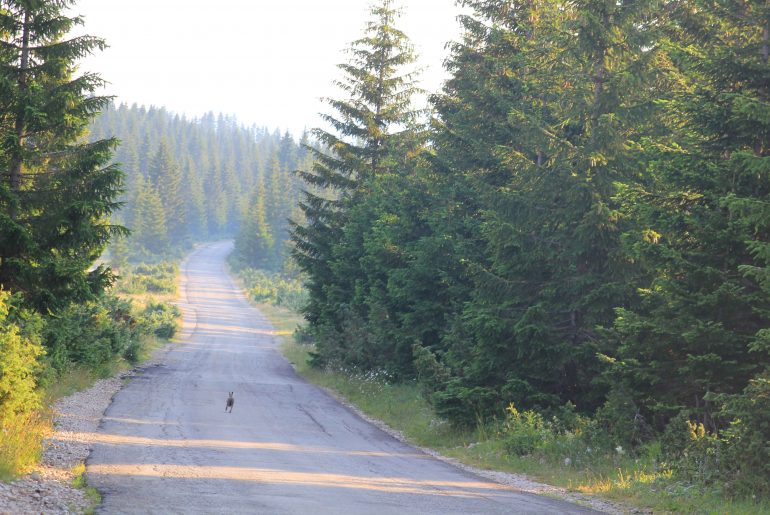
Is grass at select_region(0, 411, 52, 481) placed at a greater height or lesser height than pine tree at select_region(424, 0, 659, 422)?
lesser

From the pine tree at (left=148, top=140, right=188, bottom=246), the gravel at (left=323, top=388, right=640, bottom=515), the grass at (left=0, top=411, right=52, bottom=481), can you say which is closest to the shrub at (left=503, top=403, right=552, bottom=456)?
the gravel at (left=323, top=388, right=640, bottom=515)

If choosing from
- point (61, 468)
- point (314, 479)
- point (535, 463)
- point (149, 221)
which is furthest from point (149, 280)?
point (314, 479)

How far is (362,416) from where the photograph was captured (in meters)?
21.7

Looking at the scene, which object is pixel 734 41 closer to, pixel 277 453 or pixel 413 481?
pixel 413 481

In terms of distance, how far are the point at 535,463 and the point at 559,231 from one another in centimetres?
521

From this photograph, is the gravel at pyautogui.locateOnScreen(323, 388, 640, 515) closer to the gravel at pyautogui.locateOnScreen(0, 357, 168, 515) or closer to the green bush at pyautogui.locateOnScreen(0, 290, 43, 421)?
the gravel at pyautogui.locateOnScreen(0, 357, 168, 515)

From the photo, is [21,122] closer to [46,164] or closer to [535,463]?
[46,164]

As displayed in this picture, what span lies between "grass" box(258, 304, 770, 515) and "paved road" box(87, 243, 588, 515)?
938mm

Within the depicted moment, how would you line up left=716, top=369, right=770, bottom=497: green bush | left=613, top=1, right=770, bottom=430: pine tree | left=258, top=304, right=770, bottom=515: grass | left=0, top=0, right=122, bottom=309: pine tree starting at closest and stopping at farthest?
left=716, top=369, right=770, bottom=497: green bush → left=258, top=304, right=770, bottom=515: grass → left=613, top=1, right=770, bottom=430: pine tree → left=0, top=0, right=122, bottom=309: pine tree

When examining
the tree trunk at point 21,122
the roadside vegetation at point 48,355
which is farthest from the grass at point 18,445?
the tree trunk at point 21,122

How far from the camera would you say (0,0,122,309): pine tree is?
15.3m

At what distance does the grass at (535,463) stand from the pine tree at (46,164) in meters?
8.70

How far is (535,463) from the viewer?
14273mm

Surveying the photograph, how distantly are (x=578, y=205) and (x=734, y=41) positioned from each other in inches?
173
